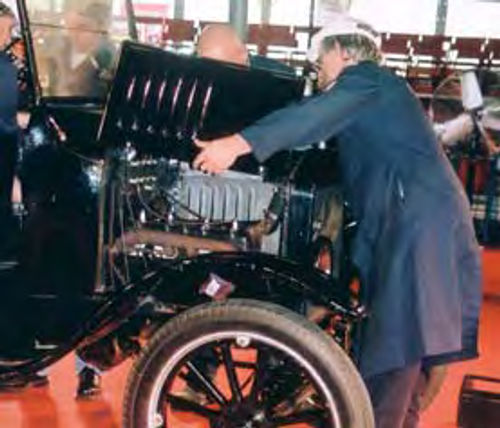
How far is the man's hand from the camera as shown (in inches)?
92.2

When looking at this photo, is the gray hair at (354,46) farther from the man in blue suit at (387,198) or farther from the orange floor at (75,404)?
the orange floor at (75,404)

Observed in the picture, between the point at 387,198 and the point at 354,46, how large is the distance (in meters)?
0.45

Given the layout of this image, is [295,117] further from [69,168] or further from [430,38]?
[430,38]

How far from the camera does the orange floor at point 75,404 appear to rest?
3.45 meters

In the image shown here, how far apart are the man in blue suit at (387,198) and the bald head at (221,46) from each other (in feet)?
4.01

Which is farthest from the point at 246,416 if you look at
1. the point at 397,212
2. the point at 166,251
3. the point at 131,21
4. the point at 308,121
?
the point at 131,21

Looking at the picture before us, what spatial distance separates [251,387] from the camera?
2.60 metres

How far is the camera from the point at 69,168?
278cm

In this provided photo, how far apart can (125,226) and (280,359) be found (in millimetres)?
676

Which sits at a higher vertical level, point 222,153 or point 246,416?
point 222,153

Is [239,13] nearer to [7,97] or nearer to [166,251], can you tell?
[7,97]

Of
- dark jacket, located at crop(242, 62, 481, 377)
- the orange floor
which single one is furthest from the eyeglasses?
the orange floor

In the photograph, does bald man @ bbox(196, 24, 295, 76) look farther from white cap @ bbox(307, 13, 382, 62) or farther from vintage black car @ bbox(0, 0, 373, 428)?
white cap @ bbox(307, 13, 382, 62)

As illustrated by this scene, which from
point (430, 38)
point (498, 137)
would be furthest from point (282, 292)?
point (430, 38)
